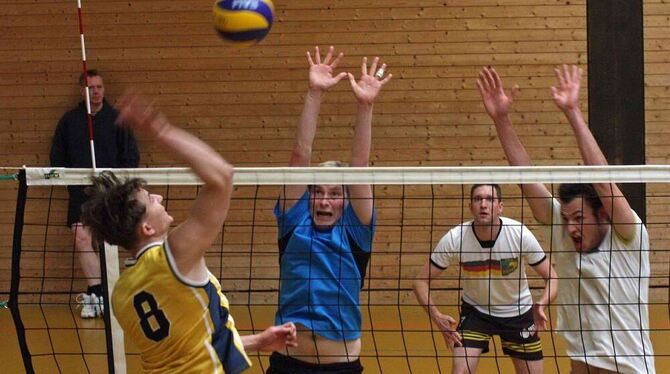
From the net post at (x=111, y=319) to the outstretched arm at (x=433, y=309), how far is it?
1.83m

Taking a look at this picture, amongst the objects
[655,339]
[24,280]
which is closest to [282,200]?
[655,339]

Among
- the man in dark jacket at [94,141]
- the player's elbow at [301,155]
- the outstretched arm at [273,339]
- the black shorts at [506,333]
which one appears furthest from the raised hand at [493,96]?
the man in dark jacket at [94,141]

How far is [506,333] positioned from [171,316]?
3066 mm

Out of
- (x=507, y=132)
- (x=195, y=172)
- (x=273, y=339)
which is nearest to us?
(x=195, y=172)

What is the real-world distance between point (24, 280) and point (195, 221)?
8033 mm

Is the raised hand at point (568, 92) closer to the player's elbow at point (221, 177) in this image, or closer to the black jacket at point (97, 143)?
the player's elbow at point (221, 177)

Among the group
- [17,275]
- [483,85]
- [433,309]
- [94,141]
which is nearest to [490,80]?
[483,85]

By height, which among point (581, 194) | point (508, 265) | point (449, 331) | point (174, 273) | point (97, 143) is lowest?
point (449, 331)

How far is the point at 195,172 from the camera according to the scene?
350cm

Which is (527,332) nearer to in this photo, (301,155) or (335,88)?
(301,155)

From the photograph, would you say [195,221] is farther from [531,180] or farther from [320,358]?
[531,180]

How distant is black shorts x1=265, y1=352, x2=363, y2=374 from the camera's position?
4.76 meters

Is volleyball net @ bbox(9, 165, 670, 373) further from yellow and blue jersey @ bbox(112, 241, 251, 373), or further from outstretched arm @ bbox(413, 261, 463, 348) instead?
yellow and blue jersey @ bbox(112, 241, 251, 373)

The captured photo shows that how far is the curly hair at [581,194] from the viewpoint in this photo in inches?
193
